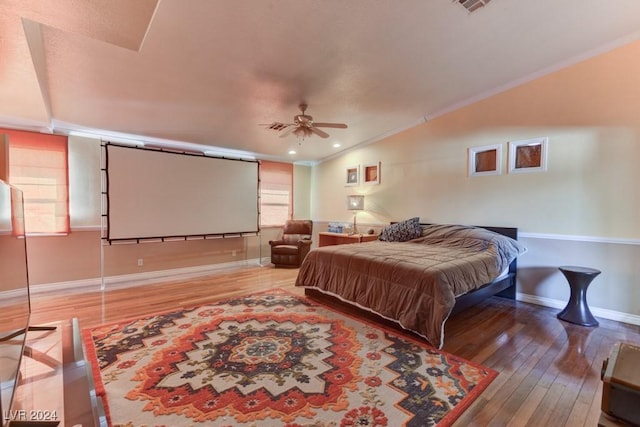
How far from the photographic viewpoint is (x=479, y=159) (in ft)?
14.5

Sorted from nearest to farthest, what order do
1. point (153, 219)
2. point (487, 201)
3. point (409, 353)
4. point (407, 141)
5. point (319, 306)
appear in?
point (409, 353) → point (319, 306) → point (487, 201) → point (153, 219) → point (407, 141)

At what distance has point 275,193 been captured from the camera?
6844mm

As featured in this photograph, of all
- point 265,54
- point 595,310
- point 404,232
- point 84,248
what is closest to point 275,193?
point 404,232

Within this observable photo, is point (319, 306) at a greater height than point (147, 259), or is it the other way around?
point (147, 259)

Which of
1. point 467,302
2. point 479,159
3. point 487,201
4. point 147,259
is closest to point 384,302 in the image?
point 467,302

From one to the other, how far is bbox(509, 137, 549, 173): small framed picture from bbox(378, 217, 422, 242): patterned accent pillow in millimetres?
1561

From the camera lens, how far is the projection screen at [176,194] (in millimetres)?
4570

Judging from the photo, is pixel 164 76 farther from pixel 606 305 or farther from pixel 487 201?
pixel 606 305

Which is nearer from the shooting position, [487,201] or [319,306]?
[319,306]

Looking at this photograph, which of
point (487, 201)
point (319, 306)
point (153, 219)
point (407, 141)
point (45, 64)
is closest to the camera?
point (45, 64)

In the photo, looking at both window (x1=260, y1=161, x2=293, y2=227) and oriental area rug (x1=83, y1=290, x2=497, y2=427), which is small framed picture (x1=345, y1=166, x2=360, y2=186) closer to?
window (x1=260, y1=161, x2=293, y2=227)

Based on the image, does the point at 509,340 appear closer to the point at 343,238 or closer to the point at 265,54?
the point at 343,238

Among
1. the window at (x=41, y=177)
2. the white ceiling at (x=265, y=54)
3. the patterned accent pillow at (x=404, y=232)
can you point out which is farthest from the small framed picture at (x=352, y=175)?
the window at (x=41, y=177)

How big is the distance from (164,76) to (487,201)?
181 inches
